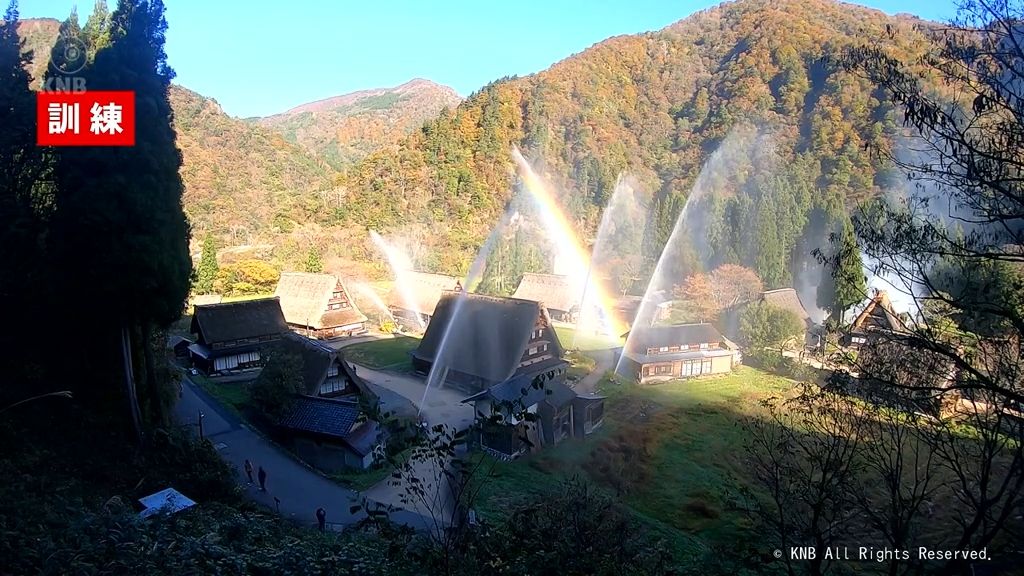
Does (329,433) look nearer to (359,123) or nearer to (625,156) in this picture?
(625,156)

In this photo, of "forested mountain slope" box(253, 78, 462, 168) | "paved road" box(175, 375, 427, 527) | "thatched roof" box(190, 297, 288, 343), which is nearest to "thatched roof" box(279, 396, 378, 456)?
"paved road" box(175, 375, 427, 527)

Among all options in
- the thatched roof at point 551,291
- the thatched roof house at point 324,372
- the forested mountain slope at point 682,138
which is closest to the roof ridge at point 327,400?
the thatched roof house at point 324,372

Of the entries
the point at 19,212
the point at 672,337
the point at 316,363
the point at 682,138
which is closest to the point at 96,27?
the point at 19,212

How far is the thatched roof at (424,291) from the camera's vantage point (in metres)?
40.1

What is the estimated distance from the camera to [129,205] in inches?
518

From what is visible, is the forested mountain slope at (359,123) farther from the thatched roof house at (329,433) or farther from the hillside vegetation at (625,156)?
the thatched roof house at (329,433)

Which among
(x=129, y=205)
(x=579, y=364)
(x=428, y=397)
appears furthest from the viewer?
(x=579, y=364)

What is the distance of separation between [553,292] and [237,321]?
2338 cm

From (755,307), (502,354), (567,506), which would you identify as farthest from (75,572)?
(755,307)

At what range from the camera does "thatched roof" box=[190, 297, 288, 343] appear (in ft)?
88.8

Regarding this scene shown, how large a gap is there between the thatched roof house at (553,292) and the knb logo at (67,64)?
3138 centimetres

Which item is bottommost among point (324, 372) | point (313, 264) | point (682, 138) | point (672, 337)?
point (324, 372)

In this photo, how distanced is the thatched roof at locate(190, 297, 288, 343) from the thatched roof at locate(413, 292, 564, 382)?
783 cm

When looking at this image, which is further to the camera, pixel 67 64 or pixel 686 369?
pixel 686 369
